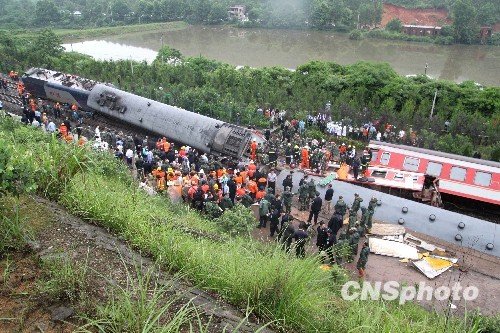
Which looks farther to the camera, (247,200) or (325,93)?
(325,93)

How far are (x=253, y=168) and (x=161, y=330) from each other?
36.5 feet

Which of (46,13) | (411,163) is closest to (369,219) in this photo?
(411,163)

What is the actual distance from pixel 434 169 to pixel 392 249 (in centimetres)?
500

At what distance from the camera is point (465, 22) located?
46.8 meters

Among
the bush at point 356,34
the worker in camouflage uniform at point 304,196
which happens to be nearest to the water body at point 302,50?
the bush at point 356,34

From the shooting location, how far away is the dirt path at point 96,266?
328 cm

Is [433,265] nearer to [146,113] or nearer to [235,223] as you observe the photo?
[235,223]

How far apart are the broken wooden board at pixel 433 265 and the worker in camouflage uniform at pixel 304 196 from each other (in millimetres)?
3663

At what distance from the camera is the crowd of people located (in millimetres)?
10242

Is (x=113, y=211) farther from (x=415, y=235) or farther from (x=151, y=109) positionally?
(x=151, y=109)

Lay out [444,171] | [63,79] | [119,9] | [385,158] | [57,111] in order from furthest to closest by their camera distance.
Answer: [119,9] → [63,79] → [57,111] → [385,158] → [444,171]

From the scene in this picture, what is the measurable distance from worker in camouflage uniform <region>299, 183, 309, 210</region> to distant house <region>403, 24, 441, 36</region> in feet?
149

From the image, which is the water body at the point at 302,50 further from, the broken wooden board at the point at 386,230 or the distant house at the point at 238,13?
the broken wooden board at the point at 386,230

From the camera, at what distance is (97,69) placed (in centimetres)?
2975
